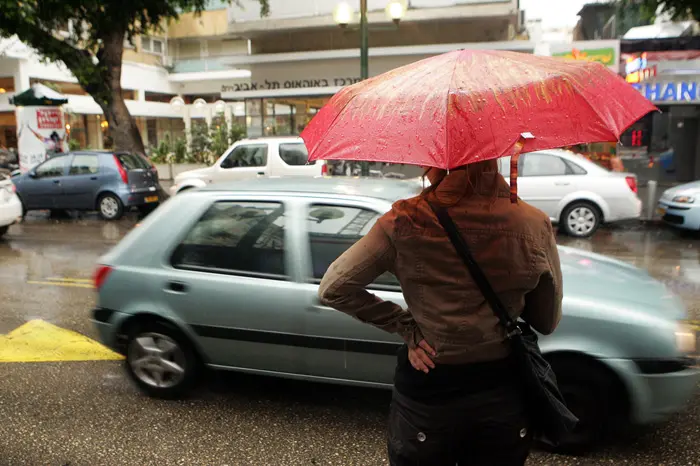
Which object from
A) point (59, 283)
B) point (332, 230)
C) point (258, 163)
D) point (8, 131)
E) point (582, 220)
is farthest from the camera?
point (8, 131)

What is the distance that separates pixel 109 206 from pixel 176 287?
1012cm

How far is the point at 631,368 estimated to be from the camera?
3.15 m

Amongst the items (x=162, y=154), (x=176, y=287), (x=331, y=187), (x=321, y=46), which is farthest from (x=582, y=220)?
(x=162, y=154)

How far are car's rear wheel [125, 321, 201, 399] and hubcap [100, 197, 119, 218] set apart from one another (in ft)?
31.9

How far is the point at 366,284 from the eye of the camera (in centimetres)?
197

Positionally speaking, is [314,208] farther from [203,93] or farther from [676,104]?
[203,93]

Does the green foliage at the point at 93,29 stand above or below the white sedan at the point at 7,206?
above

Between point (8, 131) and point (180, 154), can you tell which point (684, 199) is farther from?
point (8, 131)

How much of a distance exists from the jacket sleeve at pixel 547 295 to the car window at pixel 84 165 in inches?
504

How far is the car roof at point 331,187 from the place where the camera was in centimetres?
390

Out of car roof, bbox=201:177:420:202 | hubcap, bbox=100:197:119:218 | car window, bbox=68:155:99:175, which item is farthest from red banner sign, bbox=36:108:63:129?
car roof, bbox=201:177:420:202

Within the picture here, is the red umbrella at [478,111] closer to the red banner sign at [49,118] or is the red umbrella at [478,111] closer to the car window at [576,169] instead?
the car window at [576,169]

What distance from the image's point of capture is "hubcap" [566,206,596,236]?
10.3 metres

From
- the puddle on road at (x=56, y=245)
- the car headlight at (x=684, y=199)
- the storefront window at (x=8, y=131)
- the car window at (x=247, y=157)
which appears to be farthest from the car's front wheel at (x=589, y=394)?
the storefront window at (x=8, y=131)
